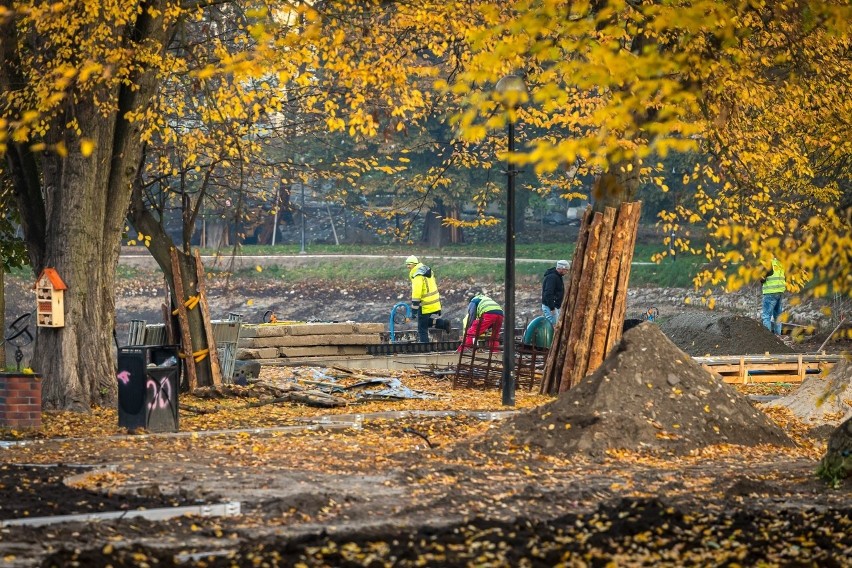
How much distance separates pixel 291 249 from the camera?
203 ft

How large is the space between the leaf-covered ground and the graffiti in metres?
0.50

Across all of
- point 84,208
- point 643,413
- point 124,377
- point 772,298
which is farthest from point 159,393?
point 772,298

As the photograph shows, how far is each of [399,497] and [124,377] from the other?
5.35 m

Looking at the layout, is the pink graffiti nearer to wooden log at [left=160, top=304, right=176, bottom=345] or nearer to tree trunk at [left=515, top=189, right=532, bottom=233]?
wooden log at [left=160, top=304, right=176, bottom=345]

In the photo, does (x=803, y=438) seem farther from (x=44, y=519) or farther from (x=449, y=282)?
(x=449, y=282)

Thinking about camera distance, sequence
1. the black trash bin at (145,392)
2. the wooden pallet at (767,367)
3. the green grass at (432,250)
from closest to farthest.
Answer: the black trash bin at (145,392), the wooden pallet at (767,367), the green grass at (432,250)

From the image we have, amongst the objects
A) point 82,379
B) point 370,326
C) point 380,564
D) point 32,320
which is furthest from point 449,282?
point 380,564

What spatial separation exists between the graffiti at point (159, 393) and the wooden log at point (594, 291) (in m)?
6.89

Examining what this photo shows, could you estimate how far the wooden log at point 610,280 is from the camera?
20.5 m

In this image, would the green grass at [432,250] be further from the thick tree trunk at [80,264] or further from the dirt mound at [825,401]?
the thick tree trunk at [80,264]

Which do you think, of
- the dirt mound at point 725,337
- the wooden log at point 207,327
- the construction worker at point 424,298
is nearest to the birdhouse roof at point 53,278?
the wooden log at point 207,327

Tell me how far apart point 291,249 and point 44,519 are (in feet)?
172

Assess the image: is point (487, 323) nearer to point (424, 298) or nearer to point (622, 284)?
point (622, 284)

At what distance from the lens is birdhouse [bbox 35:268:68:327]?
1794 centimetres
